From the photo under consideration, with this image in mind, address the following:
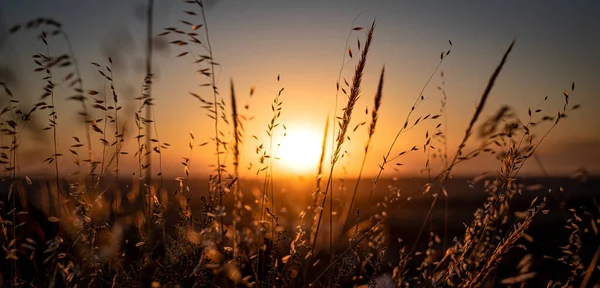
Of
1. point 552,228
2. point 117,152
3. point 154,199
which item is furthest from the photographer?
point 552,228

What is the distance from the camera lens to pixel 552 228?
8922mm

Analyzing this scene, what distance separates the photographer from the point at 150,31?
192 centimetres

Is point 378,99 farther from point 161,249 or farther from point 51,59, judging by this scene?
point 161,249

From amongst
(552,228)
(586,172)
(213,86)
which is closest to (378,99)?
(213,86)

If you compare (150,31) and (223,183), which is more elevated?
(150,31)

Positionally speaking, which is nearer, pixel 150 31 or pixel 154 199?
pixel 150 31

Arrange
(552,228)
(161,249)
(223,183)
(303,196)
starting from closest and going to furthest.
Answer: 1. (223,183)
2. (303,196)
3. (161,249)
4. (552,228)

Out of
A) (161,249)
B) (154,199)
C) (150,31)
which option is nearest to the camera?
(150,31)

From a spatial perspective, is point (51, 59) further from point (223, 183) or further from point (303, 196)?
point (303, 196)

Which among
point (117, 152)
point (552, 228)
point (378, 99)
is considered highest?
point (378, 99)

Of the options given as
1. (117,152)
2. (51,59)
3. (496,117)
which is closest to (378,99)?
(496,117)

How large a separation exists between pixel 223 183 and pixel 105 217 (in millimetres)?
694

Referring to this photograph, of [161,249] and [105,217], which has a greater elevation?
[105,217]

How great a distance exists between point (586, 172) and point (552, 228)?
7.78 meters
